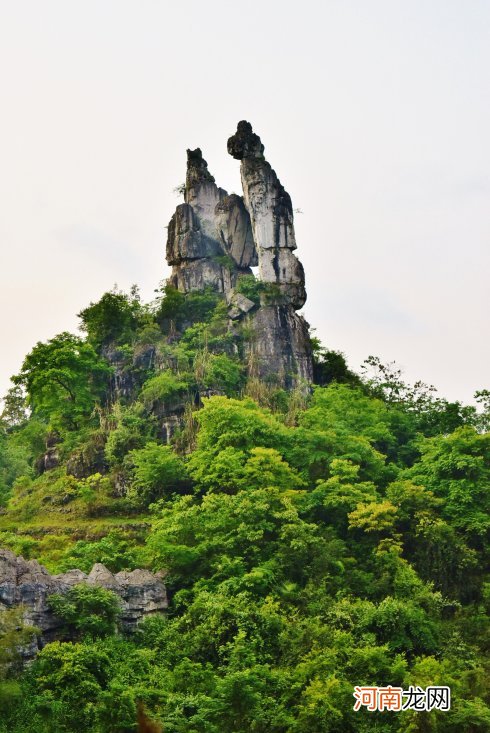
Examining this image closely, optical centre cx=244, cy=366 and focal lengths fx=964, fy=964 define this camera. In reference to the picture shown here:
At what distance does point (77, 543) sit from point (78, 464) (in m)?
7.59

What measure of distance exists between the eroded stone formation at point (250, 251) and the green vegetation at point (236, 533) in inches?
35.6

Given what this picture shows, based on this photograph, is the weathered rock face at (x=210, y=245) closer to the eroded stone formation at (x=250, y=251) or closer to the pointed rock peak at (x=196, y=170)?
the eroded stone formation at (x=250, y=251)

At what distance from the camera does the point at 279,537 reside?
938 inches

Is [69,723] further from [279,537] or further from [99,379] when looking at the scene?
[99,379]

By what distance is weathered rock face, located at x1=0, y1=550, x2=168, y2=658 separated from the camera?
19.1 metres

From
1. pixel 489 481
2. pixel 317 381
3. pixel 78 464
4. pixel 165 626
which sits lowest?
pixel 165 626

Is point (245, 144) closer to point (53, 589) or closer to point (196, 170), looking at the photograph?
point (196, 170)

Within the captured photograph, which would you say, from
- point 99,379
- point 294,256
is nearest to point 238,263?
point 294,256

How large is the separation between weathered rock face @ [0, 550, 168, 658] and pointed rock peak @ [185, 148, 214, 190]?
2410cm

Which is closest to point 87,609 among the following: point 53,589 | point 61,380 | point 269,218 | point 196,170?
point 53,589

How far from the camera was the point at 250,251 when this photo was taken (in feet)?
134

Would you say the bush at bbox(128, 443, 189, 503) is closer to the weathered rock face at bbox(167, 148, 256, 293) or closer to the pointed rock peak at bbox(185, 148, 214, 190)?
the weathered rock face at bbox(167, 148, 256, 293)

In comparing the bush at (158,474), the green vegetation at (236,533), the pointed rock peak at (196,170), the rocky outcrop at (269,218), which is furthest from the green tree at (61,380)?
the pointed rock peak at (196,170)

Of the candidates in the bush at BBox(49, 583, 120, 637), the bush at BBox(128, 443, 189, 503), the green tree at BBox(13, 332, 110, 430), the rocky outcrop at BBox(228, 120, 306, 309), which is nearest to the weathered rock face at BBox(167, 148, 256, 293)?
the rocky outcrop at BBox(228, 120, 306, 309)
